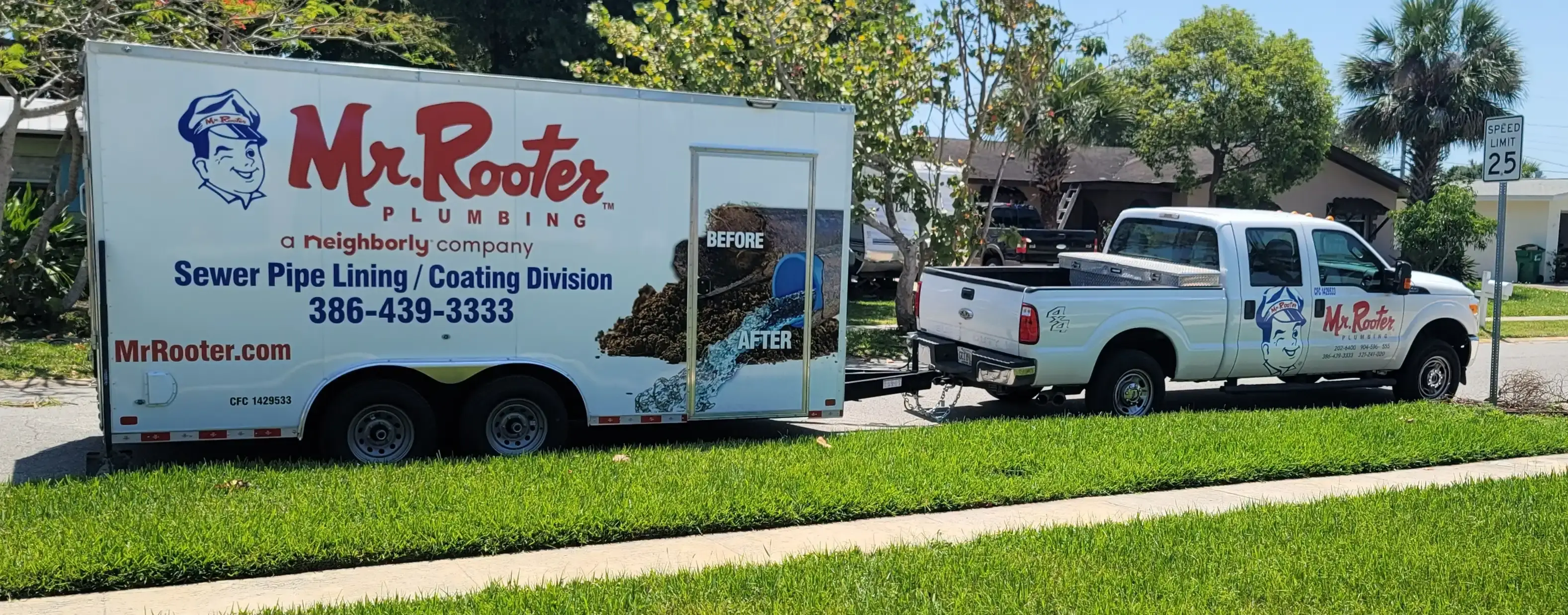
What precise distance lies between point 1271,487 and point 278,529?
20.3 feet

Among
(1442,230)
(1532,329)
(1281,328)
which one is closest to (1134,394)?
(1281,328)

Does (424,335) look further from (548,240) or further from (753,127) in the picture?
(753,127)

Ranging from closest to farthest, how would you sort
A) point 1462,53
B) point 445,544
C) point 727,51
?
point 445,544 → point 727,51 → point 1462,53

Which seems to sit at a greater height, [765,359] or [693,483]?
[765,359]

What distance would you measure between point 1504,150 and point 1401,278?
150 centimetres

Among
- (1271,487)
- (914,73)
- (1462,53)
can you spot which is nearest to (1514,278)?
(1462,53)

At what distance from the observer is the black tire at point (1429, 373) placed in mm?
11969

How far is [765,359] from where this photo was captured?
8734 mm

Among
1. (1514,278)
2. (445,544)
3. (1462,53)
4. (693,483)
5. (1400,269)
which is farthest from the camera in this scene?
(1514,278)

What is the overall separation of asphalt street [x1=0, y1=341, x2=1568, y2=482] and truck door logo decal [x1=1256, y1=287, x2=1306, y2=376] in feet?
2.78

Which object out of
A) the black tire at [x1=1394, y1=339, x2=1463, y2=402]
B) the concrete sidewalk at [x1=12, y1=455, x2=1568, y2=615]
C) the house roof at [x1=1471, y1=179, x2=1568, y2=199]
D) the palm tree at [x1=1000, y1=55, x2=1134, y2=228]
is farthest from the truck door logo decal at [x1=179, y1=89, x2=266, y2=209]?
the house roof at [x1=1471, y1=179, x2=1568, y2=199]

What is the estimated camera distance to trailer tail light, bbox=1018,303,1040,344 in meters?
9.90

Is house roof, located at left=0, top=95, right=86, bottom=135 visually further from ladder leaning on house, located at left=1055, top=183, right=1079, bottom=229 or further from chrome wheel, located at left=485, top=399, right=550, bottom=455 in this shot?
ladder leaning on house, located at left=1055, top=183, right=1079, bottom=229

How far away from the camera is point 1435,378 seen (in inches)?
478
